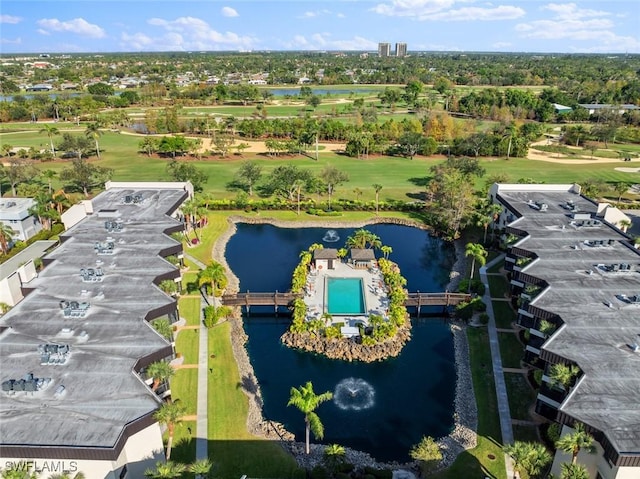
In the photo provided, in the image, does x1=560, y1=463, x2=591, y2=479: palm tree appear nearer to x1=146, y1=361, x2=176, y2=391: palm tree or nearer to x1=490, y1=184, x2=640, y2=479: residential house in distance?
x1=490, y1=184, x2=640, y2=479: residential house in distance

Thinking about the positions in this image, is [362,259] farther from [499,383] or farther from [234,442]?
[234,442]

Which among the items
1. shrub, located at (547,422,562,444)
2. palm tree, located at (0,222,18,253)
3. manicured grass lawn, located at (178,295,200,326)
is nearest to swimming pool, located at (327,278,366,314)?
manicured grass lawn, located at (178,295,200,326)

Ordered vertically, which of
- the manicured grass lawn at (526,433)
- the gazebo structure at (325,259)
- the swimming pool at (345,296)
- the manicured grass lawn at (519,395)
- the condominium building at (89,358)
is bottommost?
the manicured grass lawn at (526,433)

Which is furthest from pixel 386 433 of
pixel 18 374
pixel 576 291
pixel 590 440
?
pixel 18 374

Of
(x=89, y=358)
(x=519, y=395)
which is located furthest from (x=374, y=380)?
(x=89, y=358)

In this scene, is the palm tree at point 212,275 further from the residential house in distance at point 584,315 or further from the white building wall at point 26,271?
the residential house in distance at point 584,315

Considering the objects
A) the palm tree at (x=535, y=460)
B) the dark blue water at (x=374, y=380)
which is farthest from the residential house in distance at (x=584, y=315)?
the dark blue water at (x=374, y=380)
